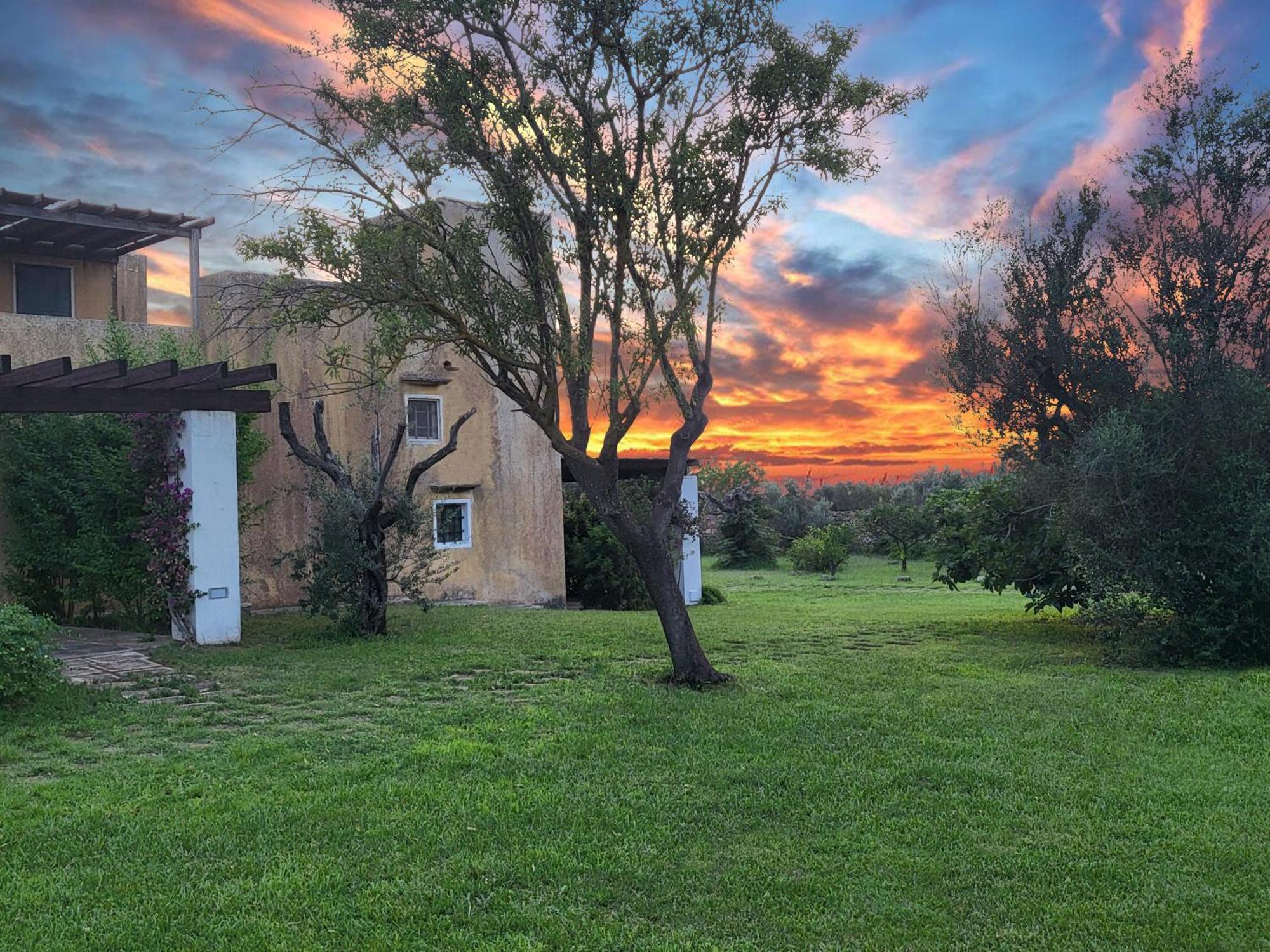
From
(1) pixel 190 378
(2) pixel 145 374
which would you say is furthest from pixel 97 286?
(2) pixel 145 374

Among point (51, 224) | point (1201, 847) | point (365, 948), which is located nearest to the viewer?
point (365, 948)

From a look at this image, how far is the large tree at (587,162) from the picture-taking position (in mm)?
9570

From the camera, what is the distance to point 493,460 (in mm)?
18891

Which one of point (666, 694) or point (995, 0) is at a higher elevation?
point (995, 0)

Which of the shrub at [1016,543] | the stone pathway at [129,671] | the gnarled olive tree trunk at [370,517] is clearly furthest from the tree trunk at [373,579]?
the shrub at [1016,543]

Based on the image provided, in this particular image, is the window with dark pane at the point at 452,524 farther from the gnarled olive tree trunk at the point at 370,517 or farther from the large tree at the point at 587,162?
the large tree at the point at 587,162

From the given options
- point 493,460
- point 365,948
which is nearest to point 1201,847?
point 365,948

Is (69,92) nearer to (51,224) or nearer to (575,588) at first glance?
(51,224)

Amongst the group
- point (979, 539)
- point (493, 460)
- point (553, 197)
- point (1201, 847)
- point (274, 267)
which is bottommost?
point (1201, 847)

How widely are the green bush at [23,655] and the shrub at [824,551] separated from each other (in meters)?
23.2

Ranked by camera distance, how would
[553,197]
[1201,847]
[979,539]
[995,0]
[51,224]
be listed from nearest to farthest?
[1201,847]
[553,197]
[995,0]
[979,539]
[51,224]

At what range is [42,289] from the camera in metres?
19.8

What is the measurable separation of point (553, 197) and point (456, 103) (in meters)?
1.23

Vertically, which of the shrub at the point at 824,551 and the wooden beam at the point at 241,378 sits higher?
the wooden beam at the point at 241,378
